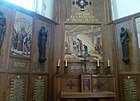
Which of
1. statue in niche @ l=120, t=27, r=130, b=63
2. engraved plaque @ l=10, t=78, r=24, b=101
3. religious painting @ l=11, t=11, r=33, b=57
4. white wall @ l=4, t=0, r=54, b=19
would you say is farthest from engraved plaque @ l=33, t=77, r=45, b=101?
statue in niche @ l=120, t=27, r=130, b=63

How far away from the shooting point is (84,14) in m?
5.30

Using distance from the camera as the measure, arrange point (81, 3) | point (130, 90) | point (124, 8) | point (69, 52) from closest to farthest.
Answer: point (130, 90), point (69, 52), point (124, 8), point (81, 3)

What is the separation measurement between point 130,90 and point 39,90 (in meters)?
2.40

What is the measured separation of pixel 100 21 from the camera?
514cm

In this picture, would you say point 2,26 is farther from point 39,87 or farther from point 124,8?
point 124,8

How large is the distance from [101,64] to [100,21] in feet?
4.60

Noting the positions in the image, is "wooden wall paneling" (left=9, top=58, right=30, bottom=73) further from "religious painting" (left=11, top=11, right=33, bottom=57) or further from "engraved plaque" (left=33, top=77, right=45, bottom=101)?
"engraved plaque" (left=33, top=77, right=45, bottom=101)

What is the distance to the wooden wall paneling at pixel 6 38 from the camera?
350cm

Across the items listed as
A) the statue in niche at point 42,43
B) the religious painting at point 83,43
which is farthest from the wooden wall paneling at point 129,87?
the statue in niche at point 42,43

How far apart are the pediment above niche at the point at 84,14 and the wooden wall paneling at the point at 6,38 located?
1.93 metres

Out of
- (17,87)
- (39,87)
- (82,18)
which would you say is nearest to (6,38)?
(17,87)

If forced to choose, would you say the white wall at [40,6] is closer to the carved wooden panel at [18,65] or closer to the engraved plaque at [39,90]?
the carved wooden panel at [18,65]

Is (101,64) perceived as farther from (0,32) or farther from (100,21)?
(0,32)

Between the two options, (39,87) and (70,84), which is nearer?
(39,87)
